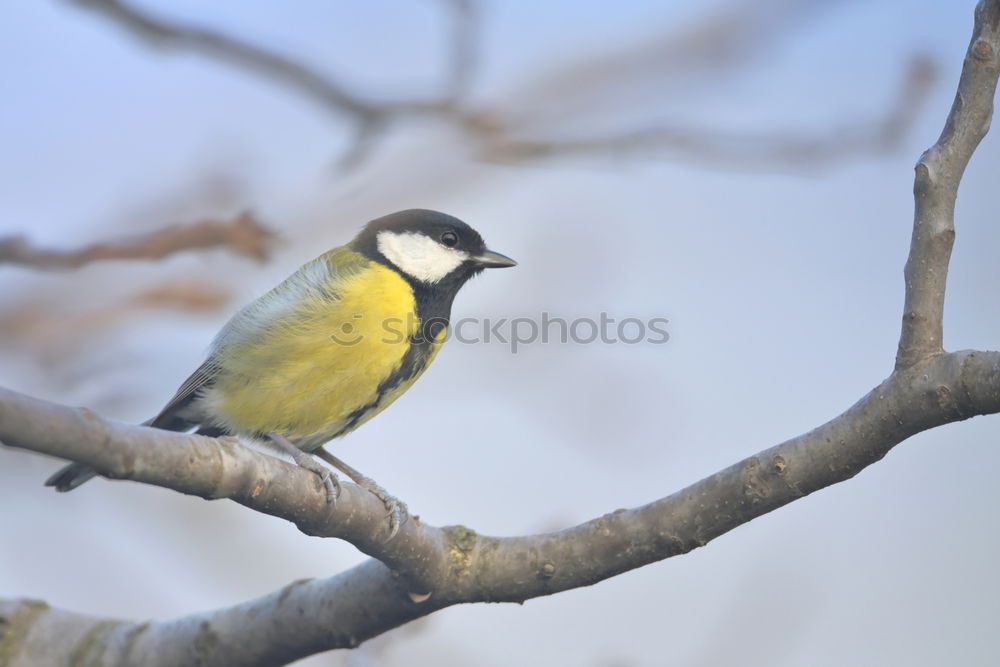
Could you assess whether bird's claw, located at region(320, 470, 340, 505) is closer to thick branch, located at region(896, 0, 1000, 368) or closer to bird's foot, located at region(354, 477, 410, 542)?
bird's foot, located at region(354, 477, 410, 542)

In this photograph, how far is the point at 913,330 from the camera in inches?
82.3

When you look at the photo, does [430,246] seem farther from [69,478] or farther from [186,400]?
[69,478]

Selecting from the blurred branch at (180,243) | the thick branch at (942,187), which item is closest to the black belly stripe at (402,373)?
the blurred branch at (180,243)

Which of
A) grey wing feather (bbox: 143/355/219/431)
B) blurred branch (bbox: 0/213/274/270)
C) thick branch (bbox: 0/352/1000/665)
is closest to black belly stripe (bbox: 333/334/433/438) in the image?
grey wing feather (bbox: 143/355/219/431)

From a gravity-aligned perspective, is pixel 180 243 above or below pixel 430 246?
below

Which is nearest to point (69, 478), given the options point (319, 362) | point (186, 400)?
point (186, 400)

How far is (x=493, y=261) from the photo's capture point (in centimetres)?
397

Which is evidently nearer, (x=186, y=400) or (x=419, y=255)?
(x=186, y=400)

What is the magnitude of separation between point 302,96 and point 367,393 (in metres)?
1.49

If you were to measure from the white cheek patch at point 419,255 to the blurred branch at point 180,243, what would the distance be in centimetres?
185

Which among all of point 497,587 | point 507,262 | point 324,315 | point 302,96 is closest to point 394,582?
point 497,587

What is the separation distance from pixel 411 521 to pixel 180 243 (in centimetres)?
101

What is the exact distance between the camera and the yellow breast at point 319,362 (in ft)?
10.4

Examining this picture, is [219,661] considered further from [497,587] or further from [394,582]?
[497,587]
